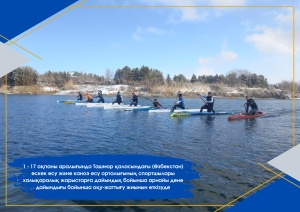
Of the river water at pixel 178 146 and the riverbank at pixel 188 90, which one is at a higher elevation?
the riverbank at pixel 188 90

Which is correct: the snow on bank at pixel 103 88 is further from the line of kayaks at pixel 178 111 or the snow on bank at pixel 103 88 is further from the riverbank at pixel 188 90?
the line of kayaks at pixel 178 111

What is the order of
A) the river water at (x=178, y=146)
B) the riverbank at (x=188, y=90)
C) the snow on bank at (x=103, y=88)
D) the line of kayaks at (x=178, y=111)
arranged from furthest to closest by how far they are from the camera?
1. the snow on bank at (x=103, y=88)
2. the riverbank at (x=188, y=90)
3. the line of kayaks at (x=178, y=111)
4. the river water at (x=178, y=146)

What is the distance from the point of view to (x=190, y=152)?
11.9m

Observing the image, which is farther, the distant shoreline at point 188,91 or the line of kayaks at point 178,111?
the distant shoreline at point 188,91

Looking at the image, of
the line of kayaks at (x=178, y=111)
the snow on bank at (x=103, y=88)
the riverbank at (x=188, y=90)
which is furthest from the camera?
the snow on bank at (x=103, y=88)

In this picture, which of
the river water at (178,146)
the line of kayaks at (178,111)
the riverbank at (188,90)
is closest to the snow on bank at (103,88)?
the riverbank at (188,90)

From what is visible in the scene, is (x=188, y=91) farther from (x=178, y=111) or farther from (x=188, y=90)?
(x=178, y=111)

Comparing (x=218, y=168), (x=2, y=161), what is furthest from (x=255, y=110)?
(x=2, y=161)

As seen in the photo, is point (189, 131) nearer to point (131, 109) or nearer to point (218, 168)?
point (218, 168)

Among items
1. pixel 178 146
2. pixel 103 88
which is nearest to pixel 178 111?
pixel 178 146

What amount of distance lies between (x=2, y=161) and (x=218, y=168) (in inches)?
317

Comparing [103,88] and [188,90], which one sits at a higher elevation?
[103,88]

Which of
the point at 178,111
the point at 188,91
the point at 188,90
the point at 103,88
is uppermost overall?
the point at 103,88

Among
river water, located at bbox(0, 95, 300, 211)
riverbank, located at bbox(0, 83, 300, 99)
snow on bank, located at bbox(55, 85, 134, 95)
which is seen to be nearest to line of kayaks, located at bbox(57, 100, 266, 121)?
river water, located at bbox(0, 95, 300, 211)
